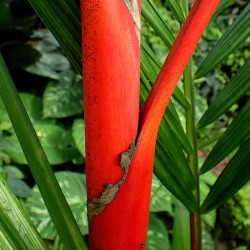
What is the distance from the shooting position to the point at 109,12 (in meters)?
0.28

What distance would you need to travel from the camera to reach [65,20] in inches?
14.2

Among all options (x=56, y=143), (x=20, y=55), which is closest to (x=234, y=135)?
(x=56, y=143)

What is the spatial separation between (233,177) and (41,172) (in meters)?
0.20

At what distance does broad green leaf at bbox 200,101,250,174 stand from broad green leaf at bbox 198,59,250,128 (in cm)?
3

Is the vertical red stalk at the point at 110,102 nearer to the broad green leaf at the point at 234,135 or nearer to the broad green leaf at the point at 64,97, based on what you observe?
the broad green leaf at the point at 234,135

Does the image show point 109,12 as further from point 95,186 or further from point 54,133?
point 54,133

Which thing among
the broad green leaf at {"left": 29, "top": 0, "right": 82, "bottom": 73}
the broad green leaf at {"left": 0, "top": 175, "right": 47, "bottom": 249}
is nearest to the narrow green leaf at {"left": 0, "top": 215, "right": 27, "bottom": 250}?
the broad green leaf at {"left": 0, "top": 175, "right": 47, "bottom": 249}

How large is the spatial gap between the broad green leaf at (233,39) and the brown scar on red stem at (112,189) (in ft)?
0.81

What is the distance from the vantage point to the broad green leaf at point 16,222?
314 mm

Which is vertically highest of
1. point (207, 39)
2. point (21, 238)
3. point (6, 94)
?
point (207, 39)

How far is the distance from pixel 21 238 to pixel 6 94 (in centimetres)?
10

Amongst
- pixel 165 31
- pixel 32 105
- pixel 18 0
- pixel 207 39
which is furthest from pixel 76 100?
pixel 165 31

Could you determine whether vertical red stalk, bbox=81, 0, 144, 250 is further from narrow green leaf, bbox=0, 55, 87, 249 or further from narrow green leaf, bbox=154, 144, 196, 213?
narrow green leaf, bbox=154, 144, 196, 213

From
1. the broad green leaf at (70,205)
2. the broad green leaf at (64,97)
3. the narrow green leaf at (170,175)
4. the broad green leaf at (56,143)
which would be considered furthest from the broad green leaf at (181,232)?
the broad green leaf at (64,97)
